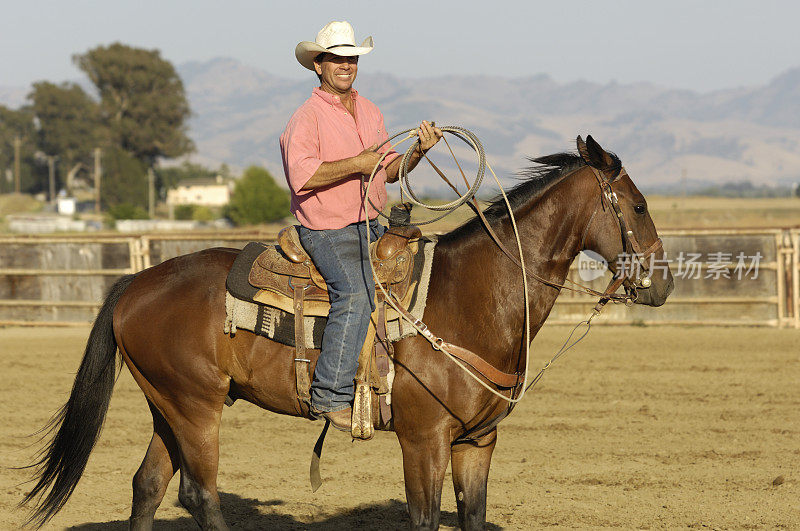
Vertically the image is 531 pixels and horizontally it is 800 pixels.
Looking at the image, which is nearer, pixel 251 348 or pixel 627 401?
pixel 251 348

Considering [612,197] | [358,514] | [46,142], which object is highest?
[46,142]

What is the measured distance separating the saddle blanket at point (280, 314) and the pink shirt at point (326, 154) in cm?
41

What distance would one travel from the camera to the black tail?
4766 millimetres

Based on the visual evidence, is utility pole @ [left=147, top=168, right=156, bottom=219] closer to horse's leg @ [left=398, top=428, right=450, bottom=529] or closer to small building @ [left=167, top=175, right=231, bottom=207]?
small building @ [left=167, top=175, right=231, bottom=207]

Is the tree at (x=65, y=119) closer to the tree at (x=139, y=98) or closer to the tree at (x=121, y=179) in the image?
the tree at (x=139, y=98)

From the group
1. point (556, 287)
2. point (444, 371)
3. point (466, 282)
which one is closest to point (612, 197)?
point (556, 287)

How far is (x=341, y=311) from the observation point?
4.17m

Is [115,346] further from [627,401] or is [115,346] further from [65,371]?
[65,371]

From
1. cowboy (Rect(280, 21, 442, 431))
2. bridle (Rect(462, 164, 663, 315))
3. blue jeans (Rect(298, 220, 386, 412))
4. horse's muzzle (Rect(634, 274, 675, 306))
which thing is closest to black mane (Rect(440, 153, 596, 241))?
bridle (Rect(462, 164, 663, 315))

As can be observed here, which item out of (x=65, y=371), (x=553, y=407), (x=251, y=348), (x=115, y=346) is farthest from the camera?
(x=65, y=371)

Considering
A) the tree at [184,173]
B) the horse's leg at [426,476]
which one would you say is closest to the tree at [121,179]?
the tree at [184,173]

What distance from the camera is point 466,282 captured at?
4.26m

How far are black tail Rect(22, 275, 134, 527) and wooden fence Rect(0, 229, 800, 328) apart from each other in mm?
Answer: 9831

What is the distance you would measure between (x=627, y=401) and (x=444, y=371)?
5.68m
